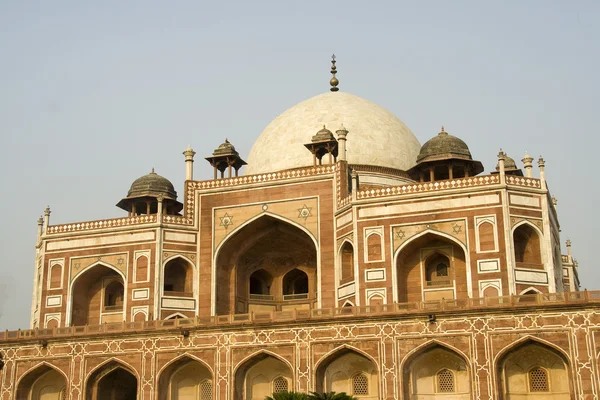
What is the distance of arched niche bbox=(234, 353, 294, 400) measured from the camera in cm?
2552

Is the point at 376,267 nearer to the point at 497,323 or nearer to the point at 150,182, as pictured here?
the point at 497,323

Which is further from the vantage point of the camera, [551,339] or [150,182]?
[150,182]

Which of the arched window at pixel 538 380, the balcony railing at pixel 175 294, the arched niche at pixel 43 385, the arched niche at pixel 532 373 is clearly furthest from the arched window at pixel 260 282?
the arched window at pixel 538 380


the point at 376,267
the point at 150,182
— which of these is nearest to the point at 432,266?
the point at 376,267

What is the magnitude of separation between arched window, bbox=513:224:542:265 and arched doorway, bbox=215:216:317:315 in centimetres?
686

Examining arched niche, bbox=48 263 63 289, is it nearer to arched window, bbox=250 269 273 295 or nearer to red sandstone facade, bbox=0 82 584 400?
red sandstone facade, bbox=0 82 584 400

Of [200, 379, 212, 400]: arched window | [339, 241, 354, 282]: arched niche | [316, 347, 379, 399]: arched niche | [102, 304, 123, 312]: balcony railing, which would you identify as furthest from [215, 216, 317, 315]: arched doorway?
[316, 347, 379, 399]: arched niche

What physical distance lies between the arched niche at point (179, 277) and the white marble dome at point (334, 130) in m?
6.28

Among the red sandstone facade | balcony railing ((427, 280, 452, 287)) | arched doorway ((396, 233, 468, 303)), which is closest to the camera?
the red sandstone facade

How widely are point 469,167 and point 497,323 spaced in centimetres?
866

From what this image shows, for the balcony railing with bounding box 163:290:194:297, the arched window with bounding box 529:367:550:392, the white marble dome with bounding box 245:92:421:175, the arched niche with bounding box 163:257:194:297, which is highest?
the white marble dome with bounding box 245:92:421:175

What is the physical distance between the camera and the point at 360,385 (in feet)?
81.7

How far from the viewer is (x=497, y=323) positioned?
76.1 feet

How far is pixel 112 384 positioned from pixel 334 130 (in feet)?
44.0
